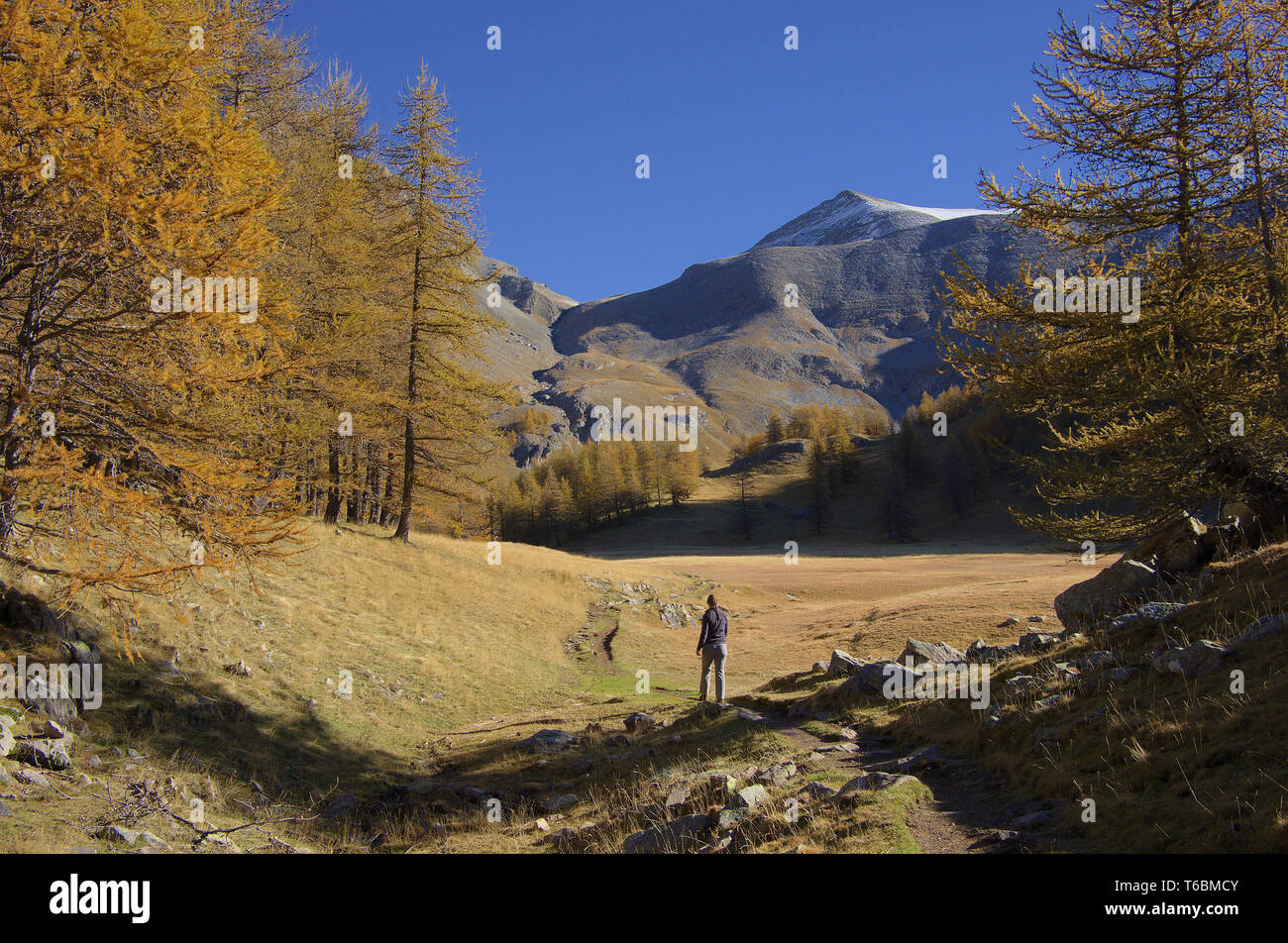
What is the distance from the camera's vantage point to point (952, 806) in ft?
22.8

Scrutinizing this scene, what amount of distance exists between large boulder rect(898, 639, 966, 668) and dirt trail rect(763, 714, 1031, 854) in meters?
4.18

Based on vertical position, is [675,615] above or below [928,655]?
below

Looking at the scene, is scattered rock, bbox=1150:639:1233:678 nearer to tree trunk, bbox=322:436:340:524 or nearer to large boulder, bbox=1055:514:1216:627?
large boulder, bbox=1055:514:1216:627

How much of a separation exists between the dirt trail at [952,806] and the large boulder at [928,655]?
4.18 metres

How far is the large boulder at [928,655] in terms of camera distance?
44.7 ft

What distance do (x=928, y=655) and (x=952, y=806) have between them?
7.57m

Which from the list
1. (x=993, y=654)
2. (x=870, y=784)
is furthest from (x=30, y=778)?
(x=993, y=654)

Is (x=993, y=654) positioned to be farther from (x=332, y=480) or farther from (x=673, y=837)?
(x=332, y=480)

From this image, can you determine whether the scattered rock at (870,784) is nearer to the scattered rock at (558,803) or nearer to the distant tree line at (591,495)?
the scattered rock at (558,803)

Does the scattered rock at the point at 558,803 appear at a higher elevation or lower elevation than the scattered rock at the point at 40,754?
lower

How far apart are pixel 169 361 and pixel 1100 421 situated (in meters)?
18.1

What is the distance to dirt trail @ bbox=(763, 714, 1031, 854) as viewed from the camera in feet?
19.4

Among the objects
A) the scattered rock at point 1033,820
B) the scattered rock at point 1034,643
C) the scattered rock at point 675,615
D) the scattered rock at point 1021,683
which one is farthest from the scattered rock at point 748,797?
the scattered rock at point 675,615
